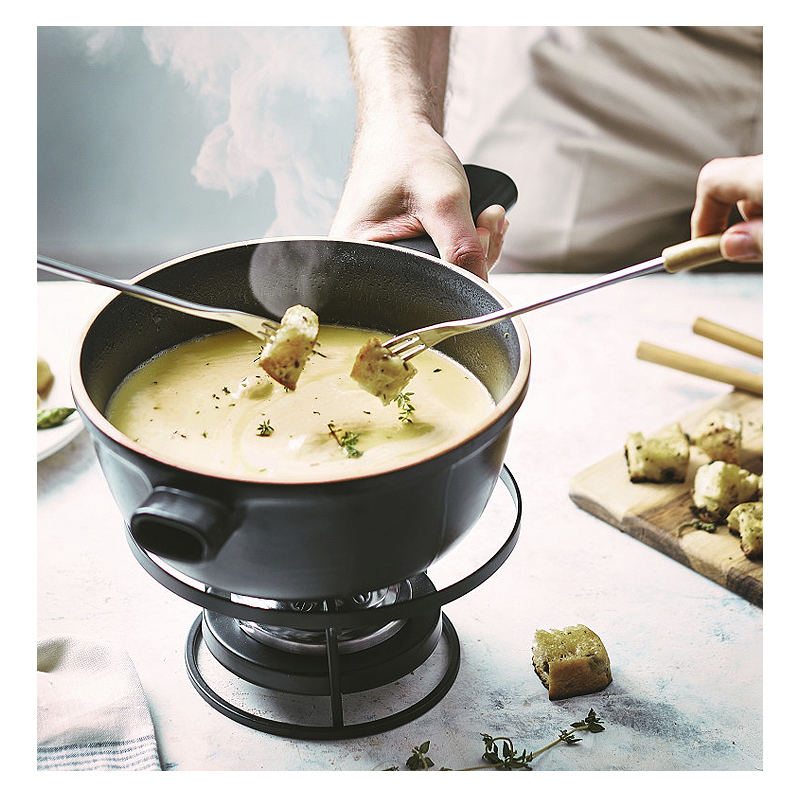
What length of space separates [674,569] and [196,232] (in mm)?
2235

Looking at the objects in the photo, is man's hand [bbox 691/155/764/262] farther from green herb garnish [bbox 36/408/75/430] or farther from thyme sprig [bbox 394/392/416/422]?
green herb garnish [bbox 36/408/75/430]

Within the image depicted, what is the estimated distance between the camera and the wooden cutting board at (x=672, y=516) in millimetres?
1333

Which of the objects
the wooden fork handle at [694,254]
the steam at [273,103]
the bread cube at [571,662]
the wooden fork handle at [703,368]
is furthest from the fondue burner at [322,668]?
the steam at [273,103]

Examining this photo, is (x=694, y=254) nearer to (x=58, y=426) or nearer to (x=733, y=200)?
(x=733, y=200)

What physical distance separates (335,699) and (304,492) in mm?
383

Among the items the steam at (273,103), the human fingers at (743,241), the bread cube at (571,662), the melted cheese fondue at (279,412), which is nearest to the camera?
the human fingers at (743,241)

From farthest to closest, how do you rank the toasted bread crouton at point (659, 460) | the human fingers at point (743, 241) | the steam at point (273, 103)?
1. the steam at point (273, 103)
2. the toasted bread crouton at point (659, 460)
3. the human fingers at point (743, 241)

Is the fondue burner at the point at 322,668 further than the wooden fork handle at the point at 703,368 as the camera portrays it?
No

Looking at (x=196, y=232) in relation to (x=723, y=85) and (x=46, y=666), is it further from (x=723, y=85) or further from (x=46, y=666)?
(x=46, y=666)

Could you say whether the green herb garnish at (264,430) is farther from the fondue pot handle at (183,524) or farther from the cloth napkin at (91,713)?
the cloth napkin at (91,713)

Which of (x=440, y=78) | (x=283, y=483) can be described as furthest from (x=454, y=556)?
(x=440, y=78)

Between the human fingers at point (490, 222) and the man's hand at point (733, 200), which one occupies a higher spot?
the man's hand at point (733, 200)

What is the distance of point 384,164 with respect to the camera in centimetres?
152

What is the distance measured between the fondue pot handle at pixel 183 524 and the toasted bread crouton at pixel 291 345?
27 cm
